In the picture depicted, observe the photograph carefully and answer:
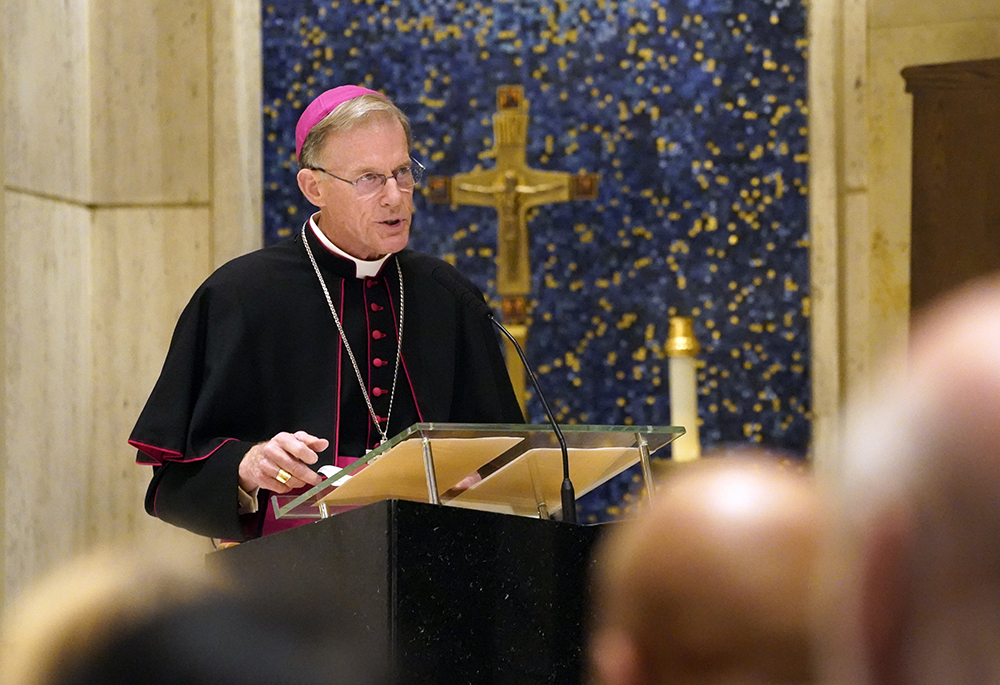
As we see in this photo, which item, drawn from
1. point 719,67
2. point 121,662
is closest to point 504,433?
point 121,662

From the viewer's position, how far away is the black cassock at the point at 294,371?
2703mm

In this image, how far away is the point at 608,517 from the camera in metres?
4.66

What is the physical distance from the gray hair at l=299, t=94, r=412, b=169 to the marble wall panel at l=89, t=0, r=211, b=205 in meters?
1.85

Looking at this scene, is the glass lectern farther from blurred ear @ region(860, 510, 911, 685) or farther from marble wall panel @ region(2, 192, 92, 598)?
marble wall panel @ region(2, 192, 92, 598)

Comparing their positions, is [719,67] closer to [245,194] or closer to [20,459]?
[245,194]

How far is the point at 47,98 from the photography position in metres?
4.51

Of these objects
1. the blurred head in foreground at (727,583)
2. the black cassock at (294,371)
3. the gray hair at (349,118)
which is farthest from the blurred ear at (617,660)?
the gray hair at (349,118)

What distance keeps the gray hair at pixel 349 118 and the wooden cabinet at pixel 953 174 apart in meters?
1.96

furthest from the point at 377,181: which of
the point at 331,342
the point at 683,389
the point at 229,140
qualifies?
the point at 229,140

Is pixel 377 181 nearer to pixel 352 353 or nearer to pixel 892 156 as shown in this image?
pixel 352 353

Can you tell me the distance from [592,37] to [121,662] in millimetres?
4268

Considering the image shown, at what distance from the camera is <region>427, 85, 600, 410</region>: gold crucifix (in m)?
4.61

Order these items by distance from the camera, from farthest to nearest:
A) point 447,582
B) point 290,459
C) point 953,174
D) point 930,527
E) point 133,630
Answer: point 953,174
point 290,459
point 447,582
point 133,630
point 930,527

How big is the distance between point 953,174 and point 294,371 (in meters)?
2.40
